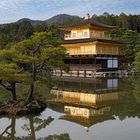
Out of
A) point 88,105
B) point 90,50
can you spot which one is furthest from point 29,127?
point 90,50

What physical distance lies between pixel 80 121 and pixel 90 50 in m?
25.8

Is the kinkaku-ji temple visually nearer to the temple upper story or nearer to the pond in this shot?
the temple upper story

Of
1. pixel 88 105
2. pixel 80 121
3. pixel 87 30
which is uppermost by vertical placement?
pixel 87 30

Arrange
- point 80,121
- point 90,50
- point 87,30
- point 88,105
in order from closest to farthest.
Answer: point 80,121, point 88,105, point 90,50, point 87,30

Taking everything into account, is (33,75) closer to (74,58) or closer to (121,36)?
(74,58)

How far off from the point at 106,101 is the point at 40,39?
5.51m

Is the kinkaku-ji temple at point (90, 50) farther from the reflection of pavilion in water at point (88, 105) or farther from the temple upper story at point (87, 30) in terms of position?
the reflection of pavilion in water at point (88, 105)

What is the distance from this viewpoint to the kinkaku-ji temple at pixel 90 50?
3869 cm

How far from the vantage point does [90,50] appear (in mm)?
39281

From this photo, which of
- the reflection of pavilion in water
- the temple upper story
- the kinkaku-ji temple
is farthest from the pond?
the temple upper story

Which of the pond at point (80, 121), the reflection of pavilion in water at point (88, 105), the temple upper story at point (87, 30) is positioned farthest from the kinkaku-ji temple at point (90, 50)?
the pond at point (80, 121)

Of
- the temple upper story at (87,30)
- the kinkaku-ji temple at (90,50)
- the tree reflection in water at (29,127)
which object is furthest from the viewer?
the temple upper story at (87,30)

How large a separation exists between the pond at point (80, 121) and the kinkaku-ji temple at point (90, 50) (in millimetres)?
18639

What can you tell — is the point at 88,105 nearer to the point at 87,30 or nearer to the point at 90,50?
the point at 90,50
